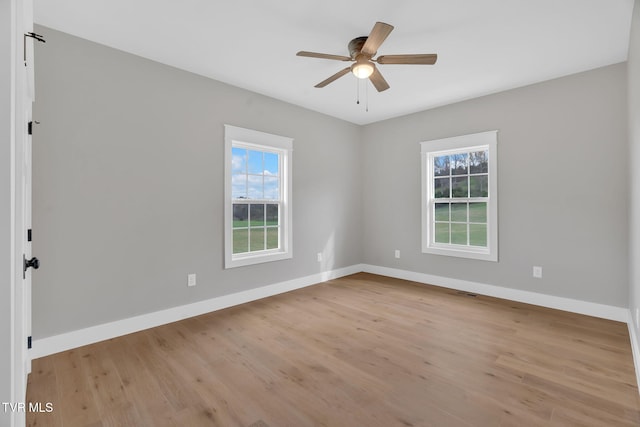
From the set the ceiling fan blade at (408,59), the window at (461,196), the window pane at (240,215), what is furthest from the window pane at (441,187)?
the window pane at (240,215)

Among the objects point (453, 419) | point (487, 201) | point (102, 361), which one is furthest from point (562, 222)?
point (102, 361)

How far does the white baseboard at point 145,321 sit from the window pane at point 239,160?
1.56 metres

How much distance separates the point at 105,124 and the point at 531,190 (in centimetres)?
468

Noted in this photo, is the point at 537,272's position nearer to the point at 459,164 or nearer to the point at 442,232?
the point at 442,232

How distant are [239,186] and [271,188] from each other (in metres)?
0.52

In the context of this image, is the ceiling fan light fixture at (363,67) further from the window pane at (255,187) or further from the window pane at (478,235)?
the window pane at (478,235)

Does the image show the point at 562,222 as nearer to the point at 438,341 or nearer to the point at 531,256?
the point at 531,256

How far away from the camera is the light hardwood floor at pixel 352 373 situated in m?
1.77

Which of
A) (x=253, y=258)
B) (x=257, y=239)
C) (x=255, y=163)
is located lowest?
(x=253, y=258)

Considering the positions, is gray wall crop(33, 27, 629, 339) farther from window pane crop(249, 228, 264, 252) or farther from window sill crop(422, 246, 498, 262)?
window pane crop(249, 228, 264, 252)

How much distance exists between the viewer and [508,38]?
2.69 metres

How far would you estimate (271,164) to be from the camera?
14.0 feet

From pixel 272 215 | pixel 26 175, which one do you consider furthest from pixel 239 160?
pixel 26 175

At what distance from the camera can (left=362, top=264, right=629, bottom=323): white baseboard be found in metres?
3.21
